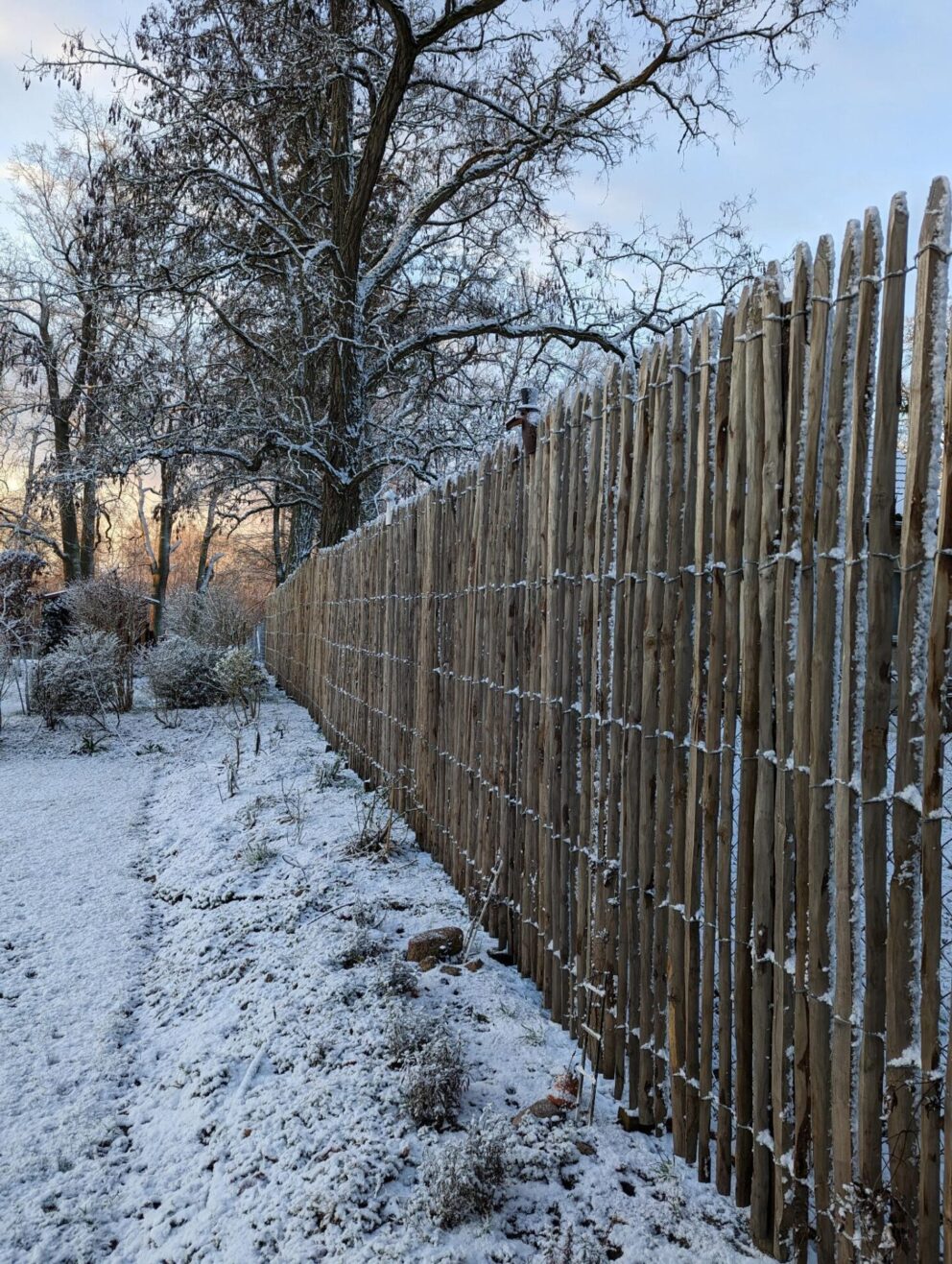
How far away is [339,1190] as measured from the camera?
209 centimetres

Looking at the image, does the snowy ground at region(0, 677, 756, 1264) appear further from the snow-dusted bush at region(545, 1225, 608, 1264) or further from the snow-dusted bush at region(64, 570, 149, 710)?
the snow-dusted bush at region(64, 570, 149, 710)

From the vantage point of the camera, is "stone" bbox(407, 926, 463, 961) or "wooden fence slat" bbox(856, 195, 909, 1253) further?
"stone" bbox(407, 926, 463, 961)

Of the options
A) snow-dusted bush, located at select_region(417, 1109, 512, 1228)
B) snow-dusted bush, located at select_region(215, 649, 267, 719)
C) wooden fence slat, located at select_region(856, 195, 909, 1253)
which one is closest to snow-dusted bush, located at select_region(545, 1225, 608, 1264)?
snow-dusted bush, located at select_region(417, 1109, 512, 1228)

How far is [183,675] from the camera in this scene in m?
11.2

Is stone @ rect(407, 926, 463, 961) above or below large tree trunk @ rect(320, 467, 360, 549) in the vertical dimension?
below

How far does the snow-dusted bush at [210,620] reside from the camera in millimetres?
13375

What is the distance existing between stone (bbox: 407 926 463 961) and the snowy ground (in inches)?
4.8

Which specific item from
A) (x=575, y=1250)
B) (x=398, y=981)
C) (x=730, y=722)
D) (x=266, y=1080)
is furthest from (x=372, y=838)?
(x=730, y=722)

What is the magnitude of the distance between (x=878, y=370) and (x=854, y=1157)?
1575mm

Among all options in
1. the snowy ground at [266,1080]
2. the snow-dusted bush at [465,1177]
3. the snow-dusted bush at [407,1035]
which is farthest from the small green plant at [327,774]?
the snow-dusted bush at [465,1177]

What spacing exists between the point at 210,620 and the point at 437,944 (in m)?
11.4

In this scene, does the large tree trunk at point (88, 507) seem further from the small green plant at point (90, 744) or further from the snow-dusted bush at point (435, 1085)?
the snow-dusted bush at point (435, 1085)

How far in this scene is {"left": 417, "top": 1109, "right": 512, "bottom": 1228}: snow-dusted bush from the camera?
194 cm

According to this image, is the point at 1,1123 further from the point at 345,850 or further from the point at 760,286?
the point at 760,286
